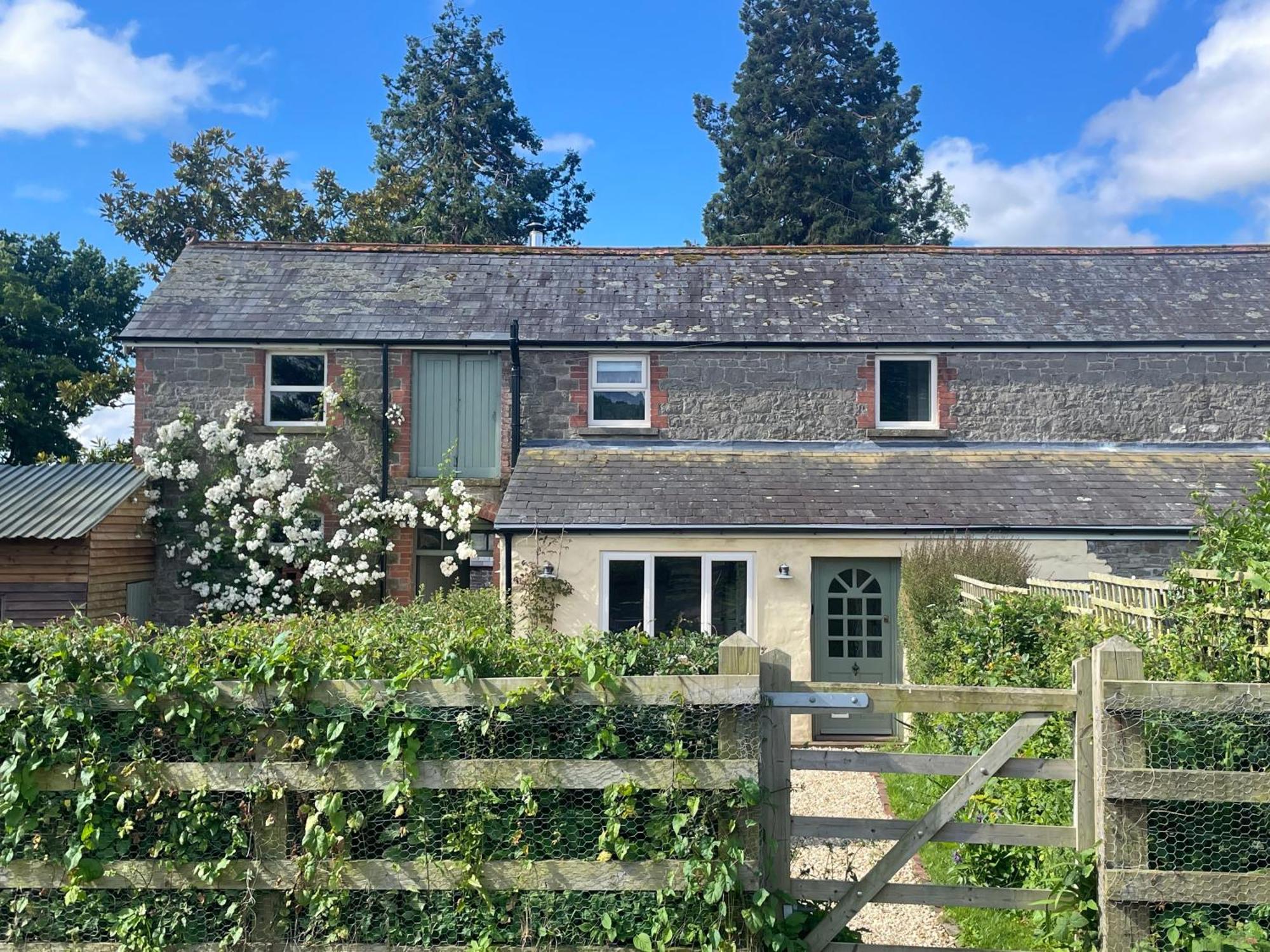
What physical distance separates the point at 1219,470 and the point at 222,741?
14957mm

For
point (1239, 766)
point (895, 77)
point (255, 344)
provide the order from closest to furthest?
point (1239, 766)
point (255, 344)
point (895, 77)

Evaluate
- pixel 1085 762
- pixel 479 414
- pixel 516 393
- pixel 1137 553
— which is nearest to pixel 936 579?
pixel 1137 553

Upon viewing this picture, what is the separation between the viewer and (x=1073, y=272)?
17469 millimetres

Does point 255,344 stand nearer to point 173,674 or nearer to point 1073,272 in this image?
point 173,674

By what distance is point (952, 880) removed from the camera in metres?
6.18

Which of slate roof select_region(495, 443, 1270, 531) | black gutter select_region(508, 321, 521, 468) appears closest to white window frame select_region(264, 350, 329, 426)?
black gutter select_region(508, 321, 521, 468)

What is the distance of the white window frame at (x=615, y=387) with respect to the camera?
15.5m

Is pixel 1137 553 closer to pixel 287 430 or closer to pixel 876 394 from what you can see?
pixel 876 394

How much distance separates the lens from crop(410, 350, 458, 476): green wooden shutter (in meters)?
15.6

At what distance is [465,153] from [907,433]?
2771cm

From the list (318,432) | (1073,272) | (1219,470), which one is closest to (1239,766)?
(1219,470)

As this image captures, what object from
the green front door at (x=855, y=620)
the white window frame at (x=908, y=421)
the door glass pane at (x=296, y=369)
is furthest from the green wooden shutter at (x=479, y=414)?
the white window frame at (x=908, y=421)

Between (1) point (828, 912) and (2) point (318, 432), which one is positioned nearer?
(1) point (828, 912)

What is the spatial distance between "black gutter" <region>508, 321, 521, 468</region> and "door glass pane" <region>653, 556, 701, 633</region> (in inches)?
156
